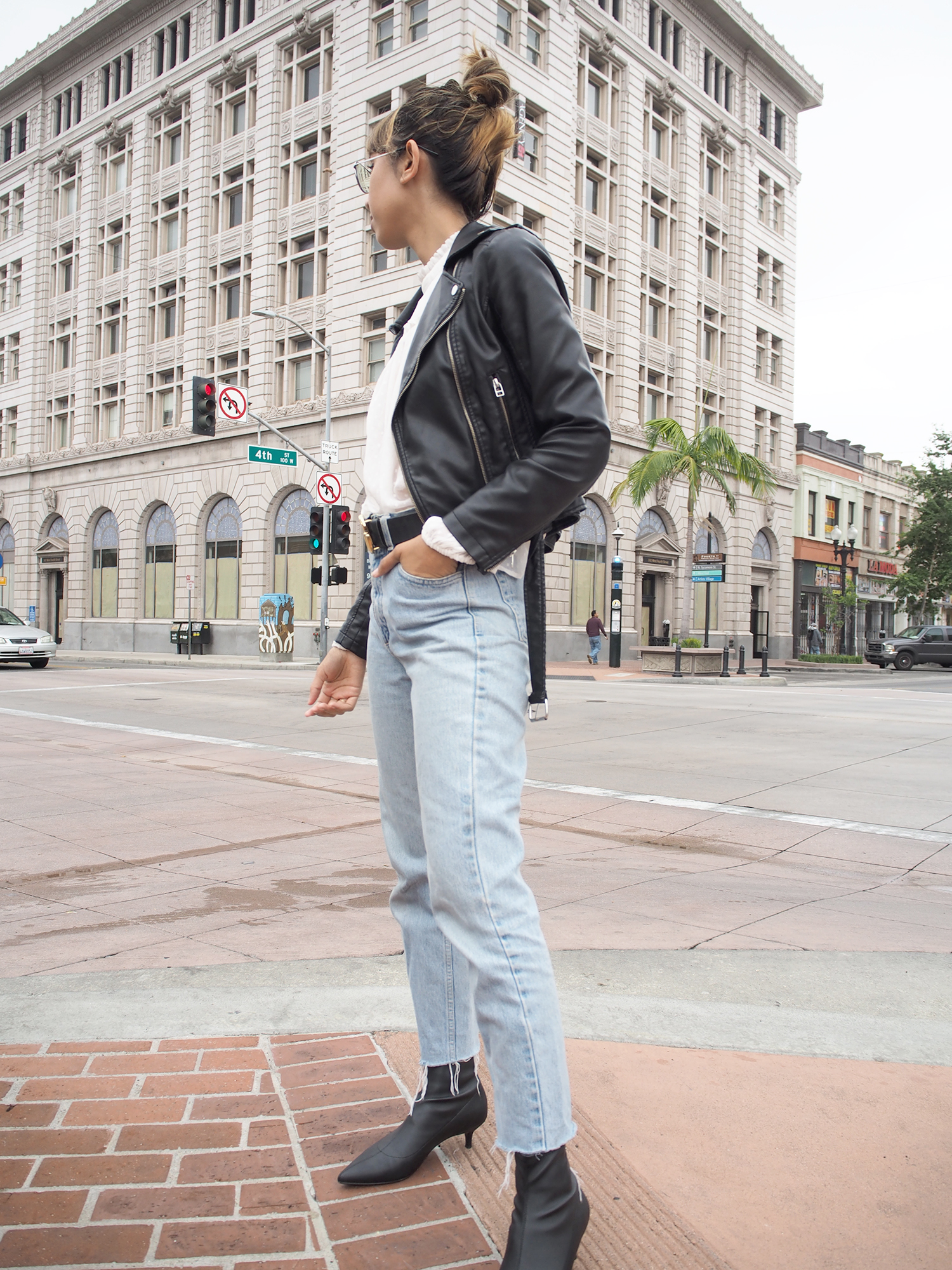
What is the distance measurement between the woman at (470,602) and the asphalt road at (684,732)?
5008 mm

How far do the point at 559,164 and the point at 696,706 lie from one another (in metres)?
24.0

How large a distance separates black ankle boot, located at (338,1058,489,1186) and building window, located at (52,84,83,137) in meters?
48.4

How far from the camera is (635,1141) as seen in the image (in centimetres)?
202

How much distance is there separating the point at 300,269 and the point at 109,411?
37.7 feet

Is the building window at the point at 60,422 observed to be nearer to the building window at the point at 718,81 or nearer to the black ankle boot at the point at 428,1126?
the building window at the point at 718,81

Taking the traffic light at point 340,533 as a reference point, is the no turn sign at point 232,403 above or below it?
above

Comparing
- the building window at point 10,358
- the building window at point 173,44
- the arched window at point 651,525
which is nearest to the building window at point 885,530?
the arched window at point 651,525

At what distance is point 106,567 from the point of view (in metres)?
39.9

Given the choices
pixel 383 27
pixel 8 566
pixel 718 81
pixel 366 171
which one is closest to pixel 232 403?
pixel 383 27

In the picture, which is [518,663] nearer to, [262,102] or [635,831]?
[635,831]

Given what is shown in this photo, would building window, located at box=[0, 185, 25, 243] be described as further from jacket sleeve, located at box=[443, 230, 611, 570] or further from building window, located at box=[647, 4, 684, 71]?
jacket sleeve, located at box=[443, 230, 611, 570]

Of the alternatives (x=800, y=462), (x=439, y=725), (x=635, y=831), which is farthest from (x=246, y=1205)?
(x=800, y=462)

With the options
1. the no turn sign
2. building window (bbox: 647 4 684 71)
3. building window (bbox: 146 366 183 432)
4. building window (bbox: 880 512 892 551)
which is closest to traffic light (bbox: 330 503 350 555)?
the no turn sign

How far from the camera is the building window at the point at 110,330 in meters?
39.4
